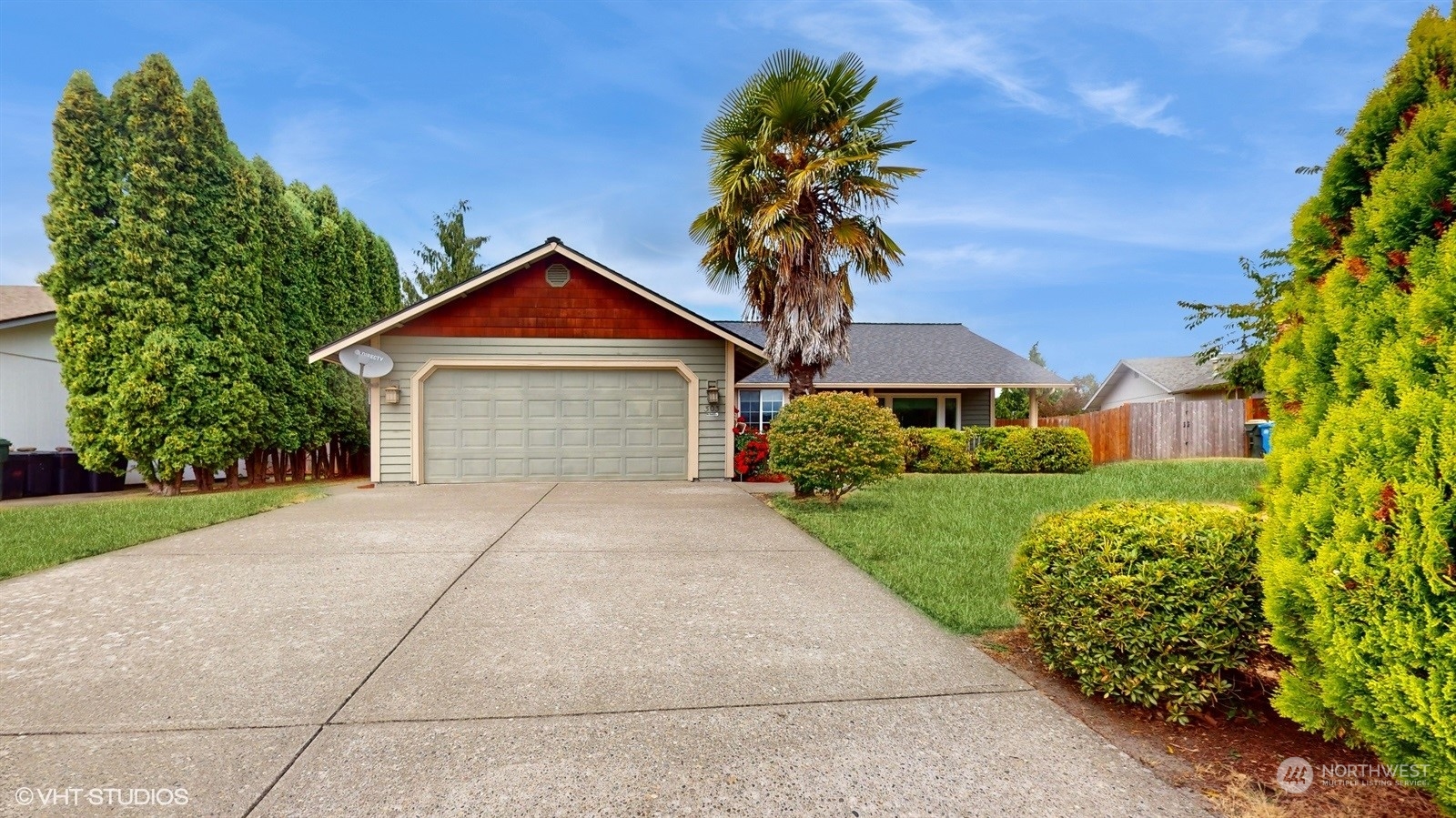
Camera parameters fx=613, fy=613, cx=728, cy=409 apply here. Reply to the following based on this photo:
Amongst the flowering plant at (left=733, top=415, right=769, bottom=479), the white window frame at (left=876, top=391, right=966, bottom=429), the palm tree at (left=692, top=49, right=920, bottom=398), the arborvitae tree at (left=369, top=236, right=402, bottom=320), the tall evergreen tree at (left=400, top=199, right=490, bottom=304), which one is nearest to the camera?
the palm tree at (left=692, top=49, right=920, bottom=398)

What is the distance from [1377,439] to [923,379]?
15533 millimetres

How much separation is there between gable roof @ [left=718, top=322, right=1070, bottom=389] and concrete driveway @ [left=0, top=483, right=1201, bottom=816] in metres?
11.9

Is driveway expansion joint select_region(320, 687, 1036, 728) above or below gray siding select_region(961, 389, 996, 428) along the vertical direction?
below

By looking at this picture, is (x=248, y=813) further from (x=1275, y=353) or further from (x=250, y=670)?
(x=1275, y=353)

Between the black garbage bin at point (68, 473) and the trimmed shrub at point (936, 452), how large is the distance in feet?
54.8

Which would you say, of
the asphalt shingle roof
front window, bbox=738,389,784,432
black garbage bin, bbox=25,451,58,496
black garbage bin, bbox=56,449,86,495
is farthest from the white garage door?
the asphalt shingle roof

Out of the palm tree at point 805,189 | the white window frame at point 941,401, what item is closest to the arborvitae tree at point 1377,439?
the palm tree at point 805,189

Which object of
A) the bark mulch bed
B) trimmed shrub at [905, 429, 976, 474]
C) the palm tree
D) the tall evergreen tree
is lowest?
the bark mulch bed

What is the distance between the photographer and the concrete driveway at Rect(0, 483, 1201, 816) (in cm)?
197

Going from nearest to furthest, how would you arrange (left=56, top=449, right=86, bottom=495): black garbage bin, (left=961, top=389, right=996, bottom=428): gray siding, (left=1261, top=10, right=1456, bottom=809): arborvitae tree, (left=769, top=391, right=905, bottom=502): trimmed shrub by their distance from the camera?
(left=1261, top=10, right=1456, bottom=809): arborvitae tree, (left=769, top=391, right=905, bottom=502): trimmed shrub, (left=56, top=449, right=86, bottom=495): black garbage bin, (left=961, top=389, right=996, bottom=428): gray siding

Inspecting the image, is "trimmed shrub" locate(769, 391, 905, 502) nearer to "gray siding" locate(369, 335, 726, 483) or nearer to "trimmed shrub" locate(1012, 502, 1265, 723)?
"gray siding" locate(369, 335, 726, 483)

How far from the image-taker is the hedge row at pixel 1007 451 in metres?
14.1

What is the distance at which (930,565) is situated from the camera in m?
4.89

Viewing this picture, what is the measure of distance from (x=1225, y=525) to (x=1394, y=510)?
89cm
